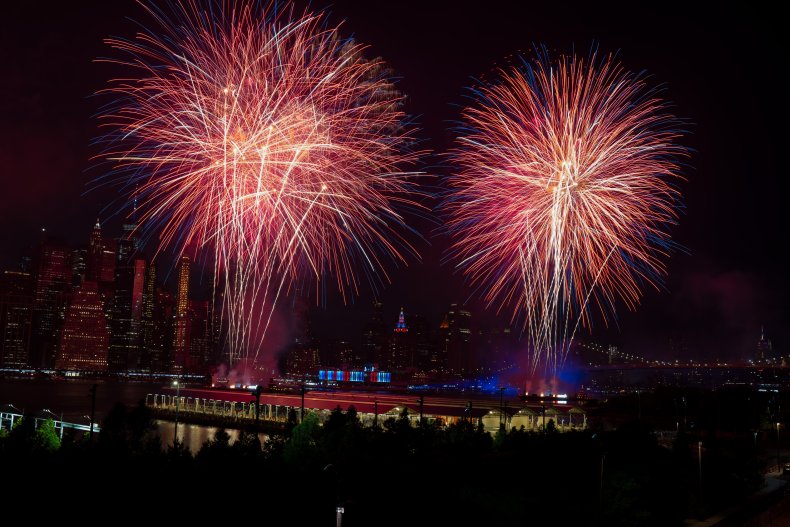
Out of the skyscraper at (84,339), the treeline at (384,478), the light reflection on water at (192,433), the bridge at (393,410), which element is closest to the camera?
the treeline at (384,478)

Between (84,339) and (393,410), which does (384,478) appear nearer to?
(393,410)

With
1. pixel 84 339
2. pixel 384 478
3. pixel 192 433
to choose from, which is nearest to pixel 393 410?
pixel 192 433

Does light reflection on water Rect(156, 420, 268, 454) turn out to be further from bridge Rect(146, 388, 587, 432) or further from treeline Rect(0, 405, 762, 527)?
treeline Rect(0, 405, 762, 527)

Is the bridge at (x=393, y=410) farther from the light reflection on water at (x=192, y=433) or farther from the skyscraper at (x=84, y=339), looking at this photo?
the skyscraper at (x=84, y=339)

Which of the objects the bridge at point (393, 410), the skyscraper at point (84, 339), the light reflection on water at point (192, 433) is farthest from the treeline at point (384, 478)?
the skyscraper at point (84, 339)

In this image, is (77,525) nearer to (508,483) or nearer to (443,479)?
(443,479)

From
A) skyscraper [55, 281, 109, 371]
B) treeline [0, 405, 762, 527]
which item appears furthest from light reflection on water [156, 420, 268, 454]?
skyscraper [55, 281, 109, 371]

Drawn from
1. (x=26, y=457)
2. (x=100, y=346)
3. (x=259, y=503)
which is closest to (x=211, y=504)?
(x=259, y=503)
